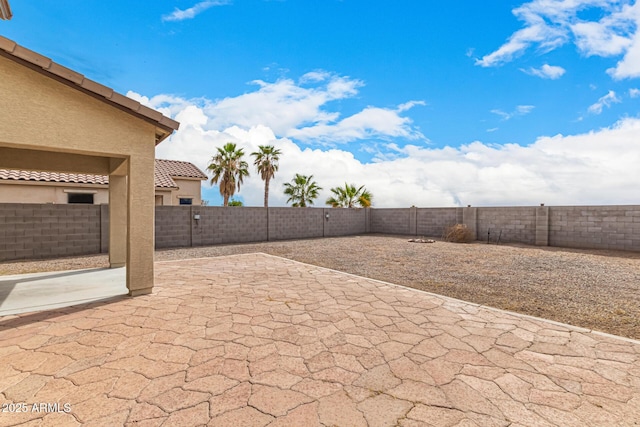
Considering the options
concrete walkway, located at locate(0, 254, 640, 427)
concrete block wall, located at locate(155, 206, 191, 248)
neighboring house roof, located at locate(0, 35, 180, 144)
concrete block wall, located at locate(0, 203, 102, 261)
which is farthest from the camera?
concrete block wall, located at locate(155, 206, 191, 248)

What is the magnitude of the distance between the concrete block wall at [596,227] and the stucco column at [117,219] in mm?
17651

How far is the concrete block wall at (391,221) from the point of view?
801 inches

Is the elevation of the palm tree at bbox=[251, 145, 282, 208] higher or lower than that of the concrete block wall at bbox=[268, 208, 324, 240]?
higher

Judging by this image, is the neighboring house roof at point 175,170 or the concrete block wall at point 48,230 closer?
the concrete block wall at point 48,230

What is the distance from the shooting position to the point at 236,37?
10.7 m

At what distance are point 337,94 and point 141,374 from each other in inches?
501

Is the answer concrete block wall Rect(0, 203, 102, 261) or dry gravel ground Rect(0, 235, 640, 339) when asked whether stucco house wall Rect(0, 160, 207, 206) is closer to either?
concrete block wall Rect(0, 203, 102, 261)

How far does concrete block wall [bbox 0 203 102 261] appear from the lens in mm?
10016

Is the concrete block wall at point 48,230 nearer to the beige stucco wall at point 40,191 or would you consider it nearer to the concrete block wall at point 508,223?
the beige stucco wall at point 40,191

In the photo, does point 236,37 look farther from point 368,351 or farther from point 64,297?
point 368,351

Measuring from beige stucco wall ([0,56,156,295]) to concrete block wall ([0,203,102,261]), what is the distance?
5340mm

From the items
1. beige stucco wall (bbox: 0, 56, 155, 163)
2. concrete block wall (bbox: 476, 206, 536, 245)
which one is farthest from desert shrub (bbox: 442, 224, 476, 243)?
beige stucco wall (bbox: 0, 56, 155, 163)

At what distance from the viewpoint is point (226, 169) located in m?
25.0

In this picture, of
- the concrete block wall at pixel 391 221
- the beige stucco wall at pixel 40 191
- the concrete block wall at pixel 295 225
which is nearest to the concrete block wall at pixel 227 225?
the concrete block wall at pixel 295 225
